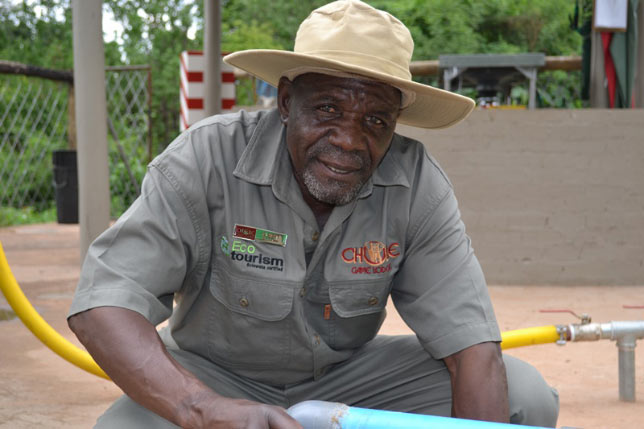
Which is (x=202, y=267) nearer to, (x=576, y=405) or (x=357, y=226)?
(x=357, y=226)

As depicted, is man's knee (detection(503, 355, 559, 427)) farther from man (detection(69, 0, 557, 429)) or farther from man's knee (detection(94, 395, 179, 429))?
man's knee (detection(94, 395, 179, 429))

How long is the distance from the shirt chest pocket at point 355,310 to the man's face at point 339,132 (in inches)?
9.1

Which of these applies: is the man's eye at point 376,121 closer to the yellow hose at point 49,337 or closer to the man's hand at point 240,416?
the man's hand at point 240,416

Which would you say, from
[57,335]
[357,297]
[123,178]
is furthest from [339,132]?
[123,178]

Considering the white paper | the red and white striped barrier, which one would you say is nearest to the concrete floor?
the red and white striped barrier

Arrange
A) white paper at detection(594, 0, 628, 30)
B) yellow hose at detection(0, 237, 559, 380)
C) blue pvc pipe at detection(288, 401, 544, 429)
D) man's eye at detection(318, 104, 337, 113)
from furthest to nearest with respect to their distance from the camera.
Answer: white paper at detection(594, 0, 628, 30) < yellow hose at detection(0, 237, 559, 380) < man's eye at detection(318, 104, 337, 113) < blue pvc pipe at detection(288, 401, 544, 429)

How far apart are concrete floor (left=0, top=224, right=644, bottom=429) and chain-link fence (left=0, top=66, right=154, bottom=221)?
4108 millimetres

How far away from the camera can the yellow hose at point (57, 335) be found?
2.51 metres

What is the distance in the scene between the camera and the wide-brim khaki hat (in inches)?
75.0

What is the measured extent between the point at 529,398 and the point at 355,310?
50 centimetres

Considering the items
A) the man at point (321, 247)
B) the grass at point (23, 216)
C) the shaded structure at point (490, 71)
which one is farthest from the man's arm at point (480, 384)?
the grass at point (23, 216)

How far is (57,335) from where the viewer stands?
8.55 ft

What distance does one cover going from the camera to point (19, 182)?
30.5ft

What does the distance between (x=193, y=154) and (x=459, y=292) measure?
748 millimetres
